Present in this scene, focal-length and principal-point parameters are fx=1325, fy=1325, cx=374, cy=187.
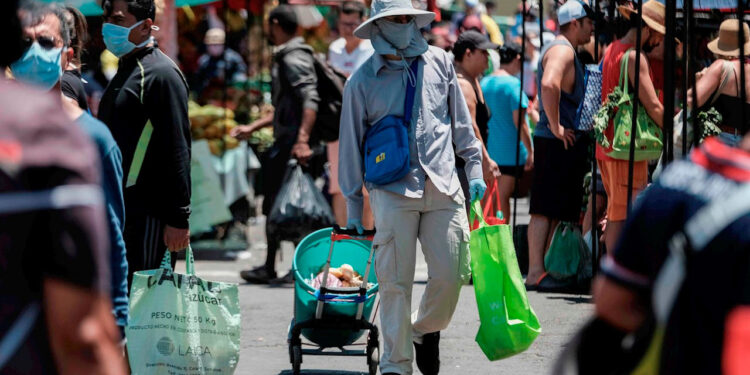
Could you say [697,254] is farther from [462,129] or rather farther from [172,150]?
[462,129]

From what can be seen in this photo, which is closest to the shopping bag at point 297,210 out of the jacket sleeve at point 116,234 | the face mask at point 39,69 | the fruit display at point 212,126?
the fruit display at point 212,126

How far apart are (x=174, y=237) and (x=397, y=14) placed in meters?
1.68

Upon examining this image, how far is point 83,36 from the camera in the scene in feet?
19.8

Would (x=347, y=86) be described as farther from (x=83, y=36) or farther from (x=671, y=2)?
(x=671, y=2)

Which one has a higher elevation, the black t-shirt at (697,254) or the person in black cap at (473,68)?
the black t-shirt at (697,254)

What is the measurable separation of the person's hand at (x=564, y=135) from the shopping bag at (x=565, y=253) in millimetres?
625

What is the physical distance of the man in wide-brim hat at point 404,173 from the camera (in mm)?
6340

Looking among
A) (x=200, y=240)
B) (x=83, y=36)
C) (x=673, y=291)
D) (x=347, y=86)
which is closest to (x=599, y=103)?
(x=347, y=86)

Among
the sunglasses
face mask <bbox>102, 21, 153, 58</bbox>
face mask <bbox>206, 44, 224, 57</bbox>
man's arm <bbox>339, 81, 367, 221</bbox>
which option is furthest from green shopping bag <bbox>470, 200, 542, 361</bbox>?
face mask <bbox>206, 44, 224, 57</bbox>

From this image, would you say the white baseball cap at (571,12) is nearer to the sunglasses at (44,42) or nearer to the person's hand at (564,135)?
the person's hand at (564,135)

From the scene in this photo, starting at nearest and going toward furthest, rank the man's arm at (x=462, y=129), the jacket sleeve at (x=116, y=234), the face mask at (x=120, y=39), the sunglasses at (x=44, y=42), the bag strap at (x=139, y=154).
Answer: the jacket sleeve at (x=116, y=234)
the sunglasses at (x=44, y=42)
the bag strap at (x=139, y=154)
the face mask at (x=120, y=39)
the man's arm at (x=462, y=129)

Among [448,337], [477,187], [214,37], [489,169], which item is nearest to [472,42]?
[489,169]

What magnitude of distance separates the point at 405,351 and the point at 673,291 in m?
3.95

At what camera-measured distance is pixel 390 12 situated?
21.2 feet
